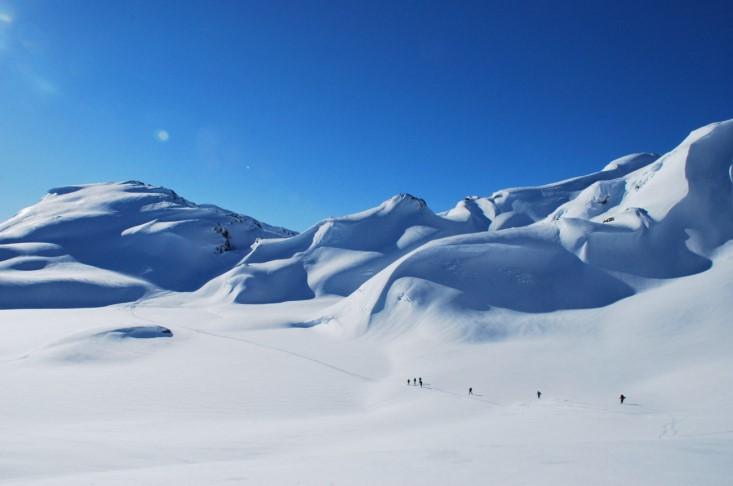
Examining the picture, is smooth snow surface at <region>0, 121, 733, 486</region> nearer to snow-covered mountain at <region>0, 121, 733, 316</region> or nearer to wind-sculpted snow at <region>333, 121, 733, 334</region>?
wind-sculpted snow at <region>333, 121, 733, 334</region>

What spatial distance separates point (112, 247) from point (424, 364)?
99.4 m

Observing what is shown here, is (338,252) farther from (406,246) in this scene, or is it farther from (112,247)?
(112,247)

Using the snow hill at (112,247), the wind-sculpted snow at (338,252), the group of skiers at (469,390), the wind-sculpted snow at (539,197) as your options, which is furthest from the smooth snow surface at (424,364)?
the wind-sculpted snow at (539,197)

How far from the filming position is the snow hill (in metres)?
75.3

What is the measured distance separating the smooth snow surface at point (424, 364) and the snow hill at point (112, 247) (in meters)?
1.07

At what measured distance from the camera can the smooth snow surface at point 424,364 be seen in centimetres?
969

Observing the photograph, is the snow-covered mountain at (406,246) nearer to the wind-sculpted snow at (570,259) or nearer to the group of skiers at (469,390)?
the wind-sculpted snow at (570,259)

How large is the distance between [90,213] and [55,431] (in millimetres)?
122652

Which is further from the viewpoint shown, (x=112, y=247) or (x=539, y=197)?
A: (x=539, y=197)

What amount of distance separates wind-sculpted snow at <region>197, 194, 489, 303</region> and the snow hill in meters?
16.2

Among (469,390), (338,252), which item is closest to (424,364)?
(469,390)

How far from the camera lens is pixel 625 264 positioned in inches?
1709

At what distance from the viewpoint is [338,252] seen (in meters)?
82.8

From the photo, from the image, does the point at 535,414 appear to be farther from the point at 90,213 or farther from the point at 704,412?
the point at 90,213
